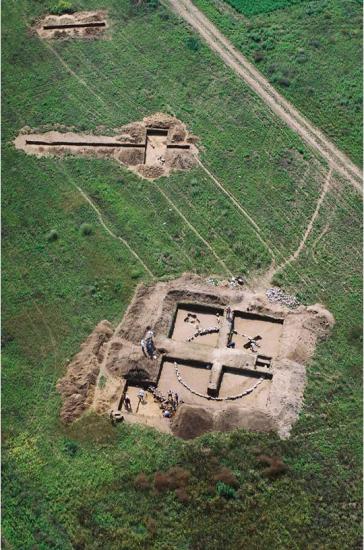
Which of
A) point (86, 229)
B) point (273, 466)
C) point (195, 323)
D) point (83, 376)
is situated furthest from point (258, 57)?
point (273, 466)

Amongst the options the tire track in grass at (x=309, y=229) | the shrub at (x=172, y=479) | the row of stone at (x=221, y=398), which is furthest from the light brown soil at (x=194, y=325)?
Answer: the shrub at (x=172, y=479)

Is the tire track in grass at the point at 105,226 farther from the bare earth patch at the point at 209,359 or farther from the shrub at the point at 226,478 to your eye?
the shrub at the point at 226,478

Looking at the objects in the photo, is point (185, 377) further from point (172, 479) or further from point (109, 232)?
point (109, 232)

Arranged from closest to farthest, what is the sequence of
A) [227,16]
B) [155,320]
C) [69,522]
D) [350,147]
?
1. [69,522]
2. [155,320]
3. [350,147]
4. [227,16]

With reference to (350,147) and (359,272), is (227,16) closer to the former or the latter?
(350,147)

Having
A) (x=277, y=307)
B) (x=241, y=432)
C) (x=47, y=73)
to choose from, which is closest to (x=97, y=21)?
(x=47, y=73)

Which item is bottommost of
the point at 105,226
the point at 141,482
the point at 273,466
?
the point at 141,482

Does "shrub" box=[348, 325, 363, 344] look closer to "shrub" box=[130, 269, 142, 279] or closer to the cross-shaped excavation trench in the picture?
the cross-shaped excavation trench
